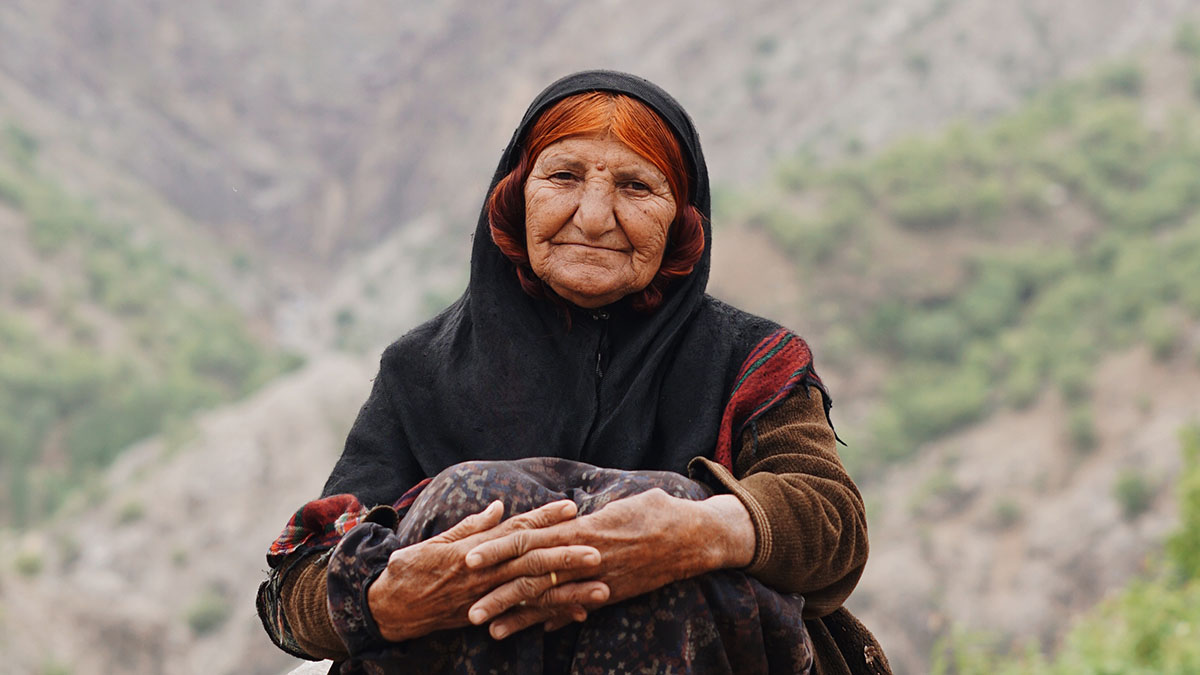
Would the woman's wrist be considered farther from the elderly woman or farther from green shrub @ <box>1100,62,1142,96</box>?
green shrub @ <box>1100,62,1142,96</box>

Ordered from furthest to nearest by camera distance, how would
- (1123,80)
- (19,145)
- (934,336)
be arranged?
(19,145) → (1123,80) → (934,336)

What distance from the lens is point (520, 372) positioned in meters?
1.96

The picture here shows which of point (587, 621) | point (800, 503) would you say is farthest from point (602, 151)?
point (587, 621)

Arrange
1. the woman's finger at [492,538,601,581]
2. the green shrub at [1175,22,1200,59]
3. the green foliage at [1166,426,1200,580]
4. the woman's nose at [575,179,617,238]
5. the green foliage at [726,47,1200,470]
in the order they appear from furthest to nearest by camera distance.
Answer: the green shrub at [1175,22,1200,59], the green foliage at [726,47,1200,470], the green foliage at [1166,426,1200,580], the woman's nose at [575,179,617,238], the woman's finger at [492,538,601,581]

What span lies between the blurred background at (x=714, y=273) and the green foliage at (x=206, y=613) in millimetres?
55

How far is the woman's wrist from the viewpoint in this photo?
161 centimetres

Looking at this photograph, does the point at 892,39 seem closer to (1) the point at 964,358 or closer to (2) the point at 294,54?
(1) the point at 964,358

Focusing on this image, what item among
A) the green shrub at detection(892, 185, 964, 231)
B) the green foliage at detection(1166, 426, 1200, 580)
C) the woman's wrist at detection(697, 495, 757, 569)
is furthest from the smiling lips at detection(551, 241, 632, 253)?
the green shrub at detection(892, 185, 964, 231)

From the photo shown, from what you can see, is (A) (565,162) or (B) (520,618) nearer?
(B) (520,618)

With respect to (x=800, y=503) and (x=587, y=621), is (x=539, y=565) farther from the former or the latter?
(x=800, y=503)

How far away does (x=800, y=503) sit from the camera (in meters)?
1.70

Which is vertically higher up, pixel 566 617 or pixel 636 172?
pixel 636 172

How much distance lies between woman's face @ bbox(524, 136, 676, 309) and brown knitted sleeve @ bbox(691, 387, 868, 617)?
0.32m

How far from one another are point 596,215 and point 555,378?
26cm
